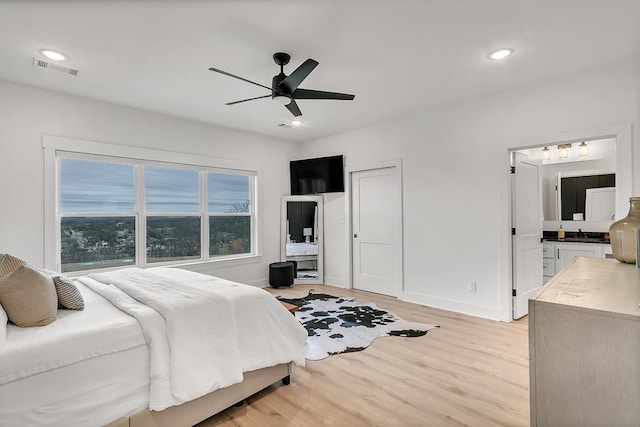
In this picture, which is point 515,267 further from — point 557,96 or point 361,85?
point 361,85

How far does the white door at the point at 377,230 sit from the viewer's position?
15.7ft

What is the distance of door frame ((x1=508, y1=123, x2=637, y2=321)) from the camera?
9.78ft

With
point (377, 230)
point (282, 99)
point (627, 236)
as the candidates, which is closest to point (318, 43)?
point (282, 99)

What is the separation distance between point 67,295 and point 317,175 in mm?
4253

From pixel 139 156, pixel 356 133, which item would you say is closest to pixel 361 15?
pixel 356 133

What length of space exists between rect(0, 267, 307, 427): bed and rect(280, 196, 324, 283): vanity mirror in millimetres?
3436

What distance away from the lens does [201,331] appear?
1918 millimetres

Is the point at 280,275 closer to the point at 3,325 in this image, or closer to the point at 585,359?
the point at 3,325

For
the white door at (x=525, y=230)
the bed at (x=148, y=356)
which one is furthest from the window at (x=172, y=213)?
the white door at (x=525, y=230)

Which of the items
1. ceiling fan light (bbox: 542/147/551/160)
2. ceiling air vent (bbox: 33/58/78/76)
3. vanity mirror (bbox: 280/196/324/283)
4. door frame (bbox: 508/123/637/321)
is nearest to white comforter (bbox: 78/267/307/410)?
ceiling air vent (bbox: 33/58/78/76)

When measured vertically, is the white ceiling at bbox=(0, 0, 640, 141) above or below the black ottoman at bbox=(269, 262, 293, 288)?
above

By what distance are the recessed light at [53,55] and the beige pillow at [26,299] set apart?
2.02 metres

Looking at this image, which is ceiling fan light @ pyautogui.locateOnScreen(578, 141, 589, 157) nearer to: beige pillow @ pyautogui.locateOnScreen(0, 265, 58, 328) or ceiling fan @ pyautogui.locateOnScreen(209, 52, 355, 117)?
ceiling fan @ pyautogui.locateOnScreen(209, 52, 355, 117)

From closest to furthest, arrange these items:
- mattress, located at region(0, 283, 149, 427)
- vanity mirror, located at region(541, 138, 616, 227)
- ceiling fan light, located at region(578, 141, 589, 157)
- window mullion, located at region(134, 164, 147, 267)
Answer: mattress, located at region(0, 283, 149, 427) < window mullion, located at region(134, 164, 147, 267) < vanity mirror, located at region(541, 138, 616, 227) < ceiling fan light, located at region(578, 141, 589, 157)
